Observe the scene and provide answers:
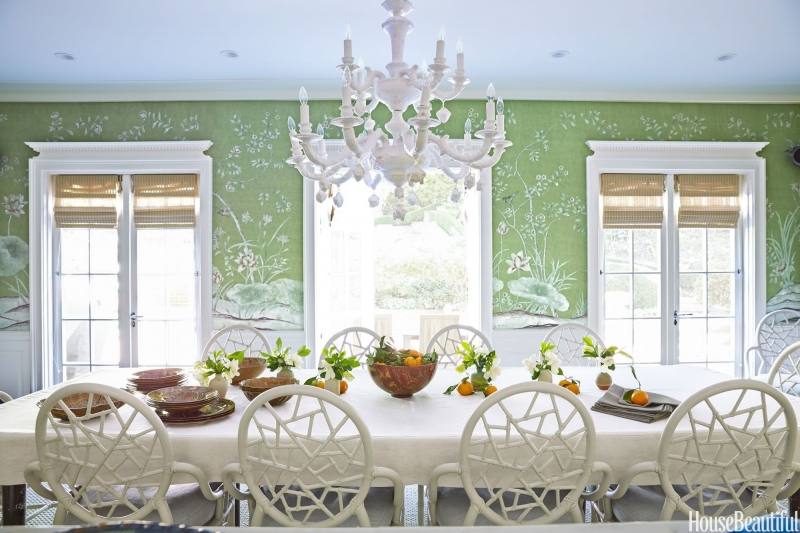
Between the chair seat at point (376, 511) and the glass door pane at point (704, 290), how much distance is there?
316cm

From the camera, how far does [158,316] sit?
4059 mm

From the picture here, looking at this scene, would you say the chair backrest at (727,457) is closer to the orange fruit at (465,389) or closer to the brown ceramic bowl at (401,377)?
the orange fruit at (465,389)

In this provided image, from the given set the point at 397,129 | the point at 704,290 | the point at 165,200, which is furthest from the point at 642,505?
the point at 165,200

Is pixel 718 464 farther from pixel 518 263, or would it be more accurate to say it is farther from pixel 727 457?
pixel 518 263

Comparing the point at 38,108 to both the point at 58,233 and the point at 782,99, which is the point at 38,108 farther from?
the point at 782,99

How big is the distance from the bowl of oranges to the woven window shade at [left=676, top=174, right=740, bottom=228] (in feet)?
9.44

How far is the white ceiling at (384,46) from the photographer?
271 centimetres

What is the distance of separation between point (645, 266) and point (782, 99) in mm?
1609

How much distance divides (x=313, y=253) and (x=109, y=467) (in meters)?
2.37

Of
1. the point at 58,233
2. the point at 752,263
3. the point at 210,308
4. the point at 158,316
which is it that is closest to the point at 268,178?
the point at 210,308

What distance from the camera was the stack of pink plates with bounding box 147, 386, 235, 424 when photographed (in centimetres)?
187

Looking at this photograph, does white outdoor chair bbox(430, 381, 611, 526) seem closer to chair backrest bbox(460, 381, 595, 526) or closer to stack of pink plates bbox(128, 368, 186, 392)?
chair backrest bbox(460, 381, 595, 526)

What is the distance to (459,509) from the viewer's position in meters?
1.80

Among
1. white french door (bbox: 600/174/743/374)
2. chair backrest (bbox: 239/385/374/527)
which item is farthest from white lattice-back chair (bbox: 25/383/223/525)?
white french door (bbox: 600/174/743/374)
